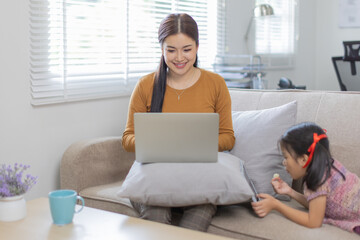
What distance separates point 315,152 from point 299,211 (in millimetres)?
212

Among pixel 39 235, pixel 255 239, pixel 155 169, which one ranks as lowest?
pixel 255 239

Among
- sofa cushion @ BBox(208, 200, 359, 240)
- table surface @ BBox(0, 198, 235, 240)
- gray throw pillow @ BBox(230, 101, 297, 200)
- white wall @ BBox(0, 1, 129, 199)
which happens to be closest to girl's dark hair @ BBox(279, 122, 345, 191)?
sofa cushion @ BBox(208, 200, 359, 240)

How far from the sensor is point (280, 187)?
1.80 meters

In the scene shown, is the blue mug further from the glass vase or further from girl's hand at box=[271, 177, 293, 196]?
girl's hand at box=[271, 177, 293, 196]

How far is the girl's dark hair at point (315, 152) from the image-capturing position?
162 centimetres

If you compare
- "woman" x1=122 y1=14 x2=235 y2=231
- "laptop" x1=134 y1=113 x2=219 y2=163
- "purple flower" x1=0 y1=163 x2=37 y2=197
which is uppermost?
"woman" x1=122 y1=14 x2=235 y2=231

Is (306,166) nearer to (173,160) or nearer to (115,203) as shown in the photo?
(173,160)

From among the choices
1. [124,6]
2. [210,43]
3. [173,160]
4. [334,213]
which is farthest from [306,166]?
[210,43]

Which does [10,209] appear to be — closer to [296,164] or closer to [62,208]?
[62,208]

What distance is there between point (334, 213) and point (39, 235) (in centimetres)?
95

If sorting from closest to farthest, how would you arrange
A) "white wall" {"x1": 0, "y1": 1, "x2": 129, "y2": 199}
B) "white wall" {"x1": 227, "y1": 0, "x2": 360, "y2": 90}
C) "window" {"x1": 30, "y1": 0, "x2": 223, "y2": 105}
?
1. "white wall" {"x1": 0, "y1": 1, "x2": 129, "y2": 199}
2. "window" {"x1": 30, "y1": 0, "x2": 223, "y2": 105}
3. "white wall" {"x1": 227, "y1": 0, "x2": 360, "y2": 90}

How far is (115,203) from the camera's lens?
197 centimetres

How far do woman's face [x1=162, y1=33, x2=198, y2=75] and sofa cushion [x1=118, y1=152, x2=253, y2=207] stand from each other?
0.52 meters

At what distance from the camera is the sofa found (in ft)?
5.40
